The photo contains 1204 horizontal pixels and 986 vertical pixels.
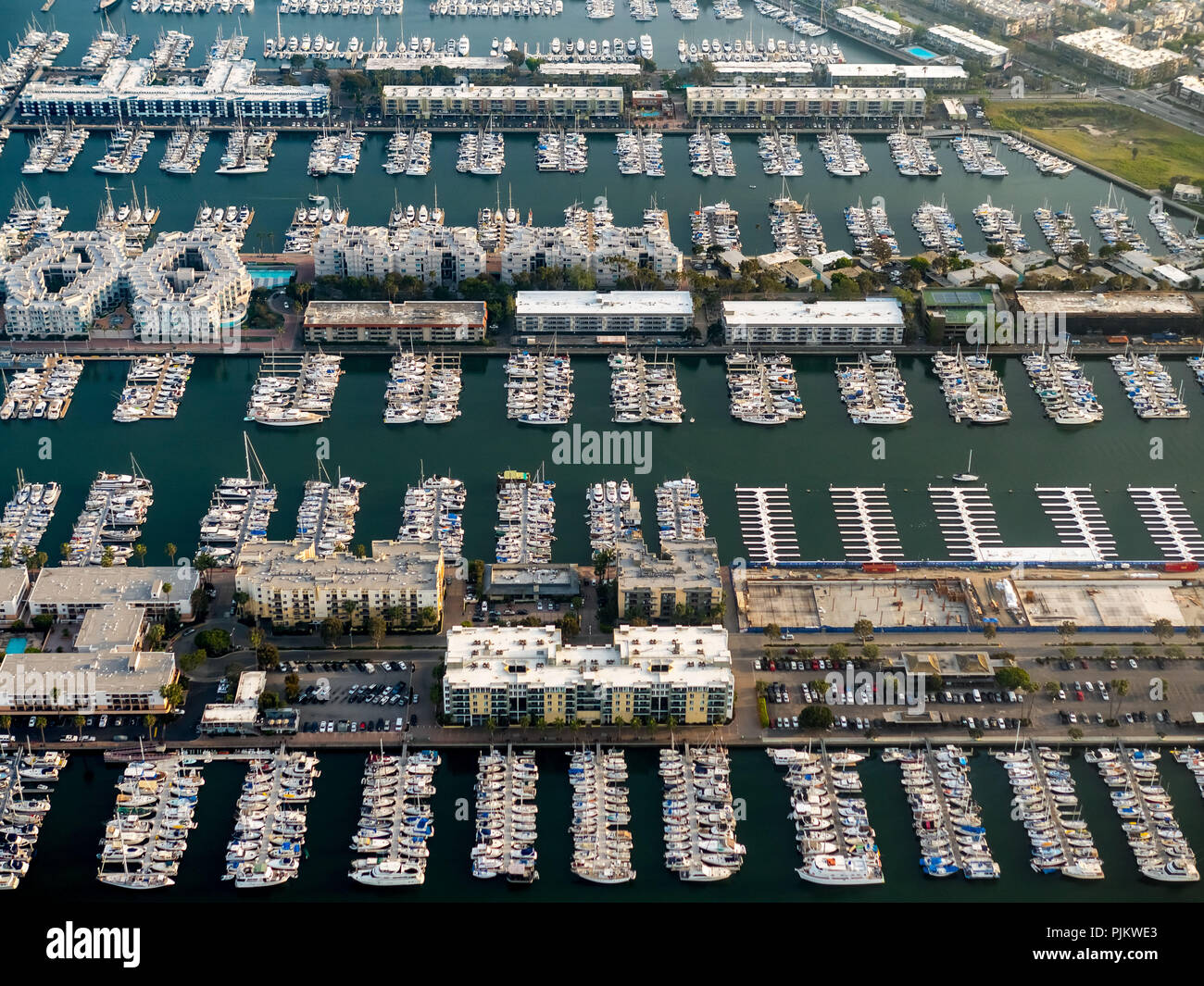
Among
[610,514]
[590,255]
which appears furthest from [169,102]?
[610,514]

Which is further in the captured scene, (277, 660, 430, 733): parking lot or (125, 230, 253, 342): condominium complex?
(125, 230, 253, 342): condominium complex

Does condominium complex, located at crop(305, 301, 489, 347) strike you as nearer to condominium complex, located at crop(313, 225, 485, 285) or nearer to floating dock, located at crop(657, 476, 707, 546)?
condominium complex, located at crop(313, 225, 485, 285)

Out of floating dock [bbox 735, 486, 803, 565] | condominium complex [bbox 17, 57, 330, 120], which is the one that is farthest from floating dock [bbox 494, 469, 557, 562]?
condominium complex [bbox 17, 57, 330, 120]

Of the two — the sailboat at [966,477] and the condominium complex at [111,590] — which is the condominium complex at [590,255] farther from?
the condominium complex at [111,590]

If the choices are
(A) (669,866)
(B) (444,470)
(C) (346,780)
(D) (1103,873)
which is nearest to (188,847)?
(C) (346,780)

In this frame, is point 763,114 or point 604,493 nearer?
point 604,493

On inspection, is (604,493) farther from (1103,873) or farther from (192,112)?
(192,112)

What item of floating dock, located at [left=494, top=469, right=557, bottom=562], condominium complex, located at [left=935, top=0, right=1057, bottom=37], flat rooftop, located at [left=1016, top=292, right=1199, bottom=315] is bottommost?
floating dock, located at [left=494, top=469, right=557, bottom=562]
